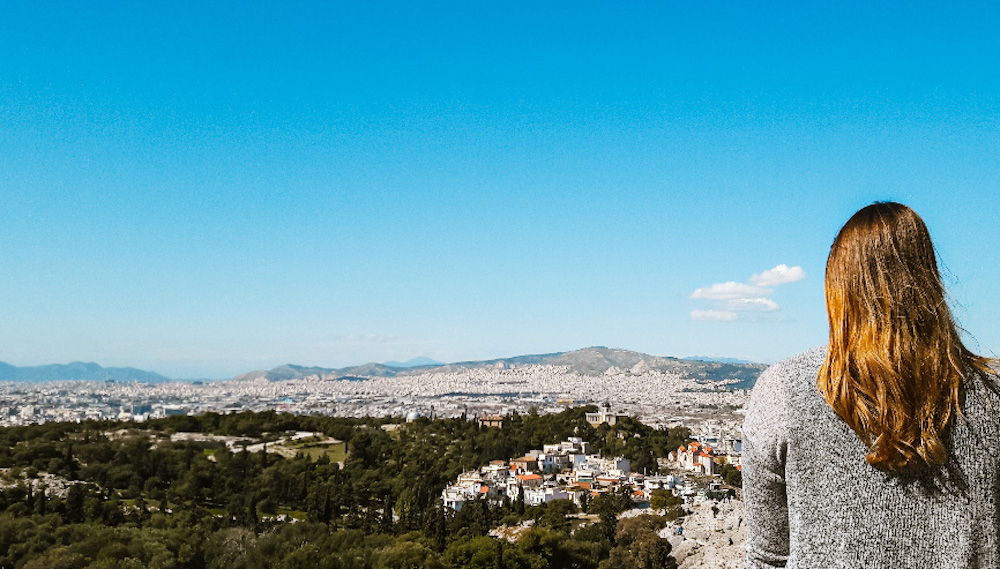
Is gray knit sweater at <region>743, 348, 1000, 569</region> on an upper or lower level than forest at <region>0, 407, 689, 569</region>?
upper

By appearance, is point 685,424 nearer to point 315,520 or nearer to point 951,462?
Result: point 315,520

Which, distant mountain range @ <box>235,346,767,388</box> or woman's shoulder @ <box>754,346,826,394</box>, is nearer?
woman's shoulder @ <box>754,346,826,394</box>

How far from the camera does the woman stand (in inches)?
30.8

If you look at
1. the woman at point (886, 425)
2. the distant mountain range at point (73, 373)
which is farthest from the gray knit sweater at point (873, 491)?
the distant mountain range at point (73, 373)

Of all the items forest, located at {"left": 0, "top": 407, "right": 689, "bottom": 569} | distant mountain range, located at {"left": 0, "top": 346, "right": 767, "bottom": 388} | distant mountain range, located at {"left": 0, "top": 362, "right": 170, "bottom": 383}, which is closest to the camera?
forest, located at {"left": 0, "top": 407, "right": 689, "bottom": 569}

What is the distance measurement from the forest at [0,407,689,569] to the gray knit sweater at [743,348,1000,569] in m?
14.3

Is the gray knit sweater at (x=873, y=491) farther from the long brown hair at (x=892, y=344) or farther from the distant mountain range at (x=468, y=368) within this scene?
the distant mountain range at (x=468, y=368)

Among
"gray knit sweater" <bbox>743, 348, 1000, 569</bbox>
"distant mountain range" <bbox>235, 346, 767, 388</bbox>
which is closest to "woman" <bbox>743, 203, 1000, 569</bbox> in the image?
"gray knit sweater" <bbox>743, 348, 1000, 569</bbox>

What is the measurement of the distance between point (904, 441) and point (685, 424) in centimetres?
4270

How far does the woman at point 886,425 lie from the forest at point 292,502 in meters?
14.3

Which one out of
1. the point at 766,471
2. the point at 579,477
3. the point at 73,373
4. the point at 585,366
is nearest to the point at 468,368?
the point at 585,366

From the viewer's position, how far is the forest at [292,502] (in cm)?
1450

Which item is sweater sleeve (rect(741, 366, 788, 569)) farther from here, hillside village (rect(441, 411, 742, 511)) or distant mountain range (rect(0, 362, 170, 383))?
distant mountain range (rect(0, 362, 170, 383))

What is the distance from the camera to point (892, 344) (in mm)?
802
